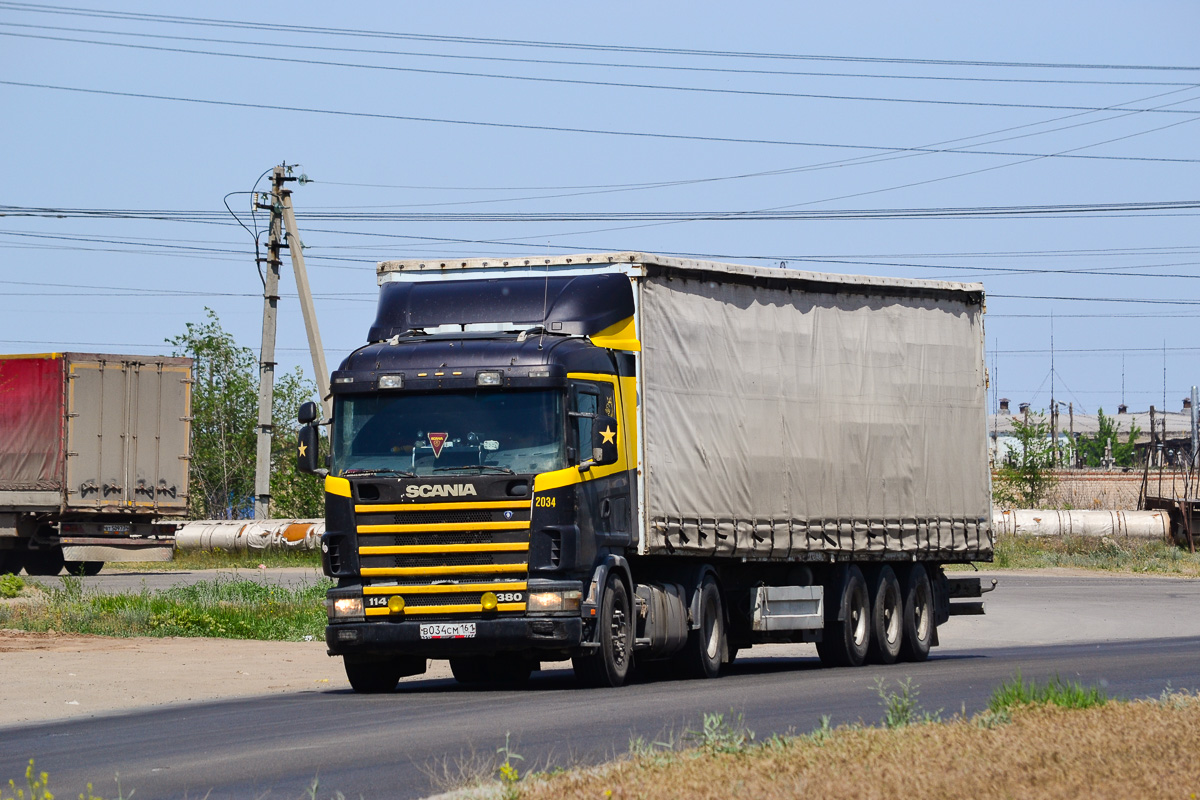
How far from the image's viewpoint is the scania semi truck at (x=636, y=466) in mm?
14695

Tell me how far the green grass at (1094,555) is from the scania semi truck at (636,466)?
957 inches

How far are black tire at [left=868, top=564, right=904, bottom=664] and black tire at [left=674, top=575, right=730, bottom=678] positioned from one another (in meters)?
2.86

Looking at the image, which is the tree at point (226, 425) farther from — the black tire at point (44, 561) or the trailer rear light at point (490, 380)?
the trailer rear light at point (490, 380)

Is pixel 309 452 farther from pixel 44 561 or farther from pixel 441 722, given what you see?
pixel 44 561

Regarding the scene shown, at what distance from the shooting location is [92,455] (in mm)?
34250

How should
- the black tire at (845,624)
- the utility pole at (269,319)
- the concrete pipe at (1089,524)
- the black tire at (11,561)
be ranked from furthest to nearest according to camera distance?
the concrete pipe at (1089,524), the utility pole at (269,319), the black tire at (11,561), the black tire at (845,624)

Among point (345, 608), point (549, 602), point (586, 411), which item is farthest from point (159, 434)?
point (549, 602)

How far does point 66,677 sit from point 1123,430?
148 meters

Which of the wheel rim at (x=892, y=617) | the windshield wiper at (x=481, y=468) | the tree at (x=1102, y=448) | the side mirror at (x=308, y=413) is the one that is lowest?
the wheel rim at (x=892, y=617)

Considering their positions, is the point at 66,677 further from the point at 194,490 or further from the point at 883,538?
the point at 194,490

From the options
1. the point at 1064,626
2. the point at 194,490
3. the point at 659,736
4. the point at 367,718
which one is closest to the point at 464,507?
the point at 367,718

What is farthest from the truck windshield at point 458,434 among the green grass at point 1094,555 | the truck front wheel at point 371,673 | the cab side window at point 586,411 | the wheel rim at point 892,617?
the green grass at point 1094,555

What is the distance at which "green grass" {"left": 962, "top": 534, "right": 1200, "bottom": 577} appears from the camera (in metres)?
45.1

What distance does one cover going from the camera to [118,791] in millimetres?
8820
